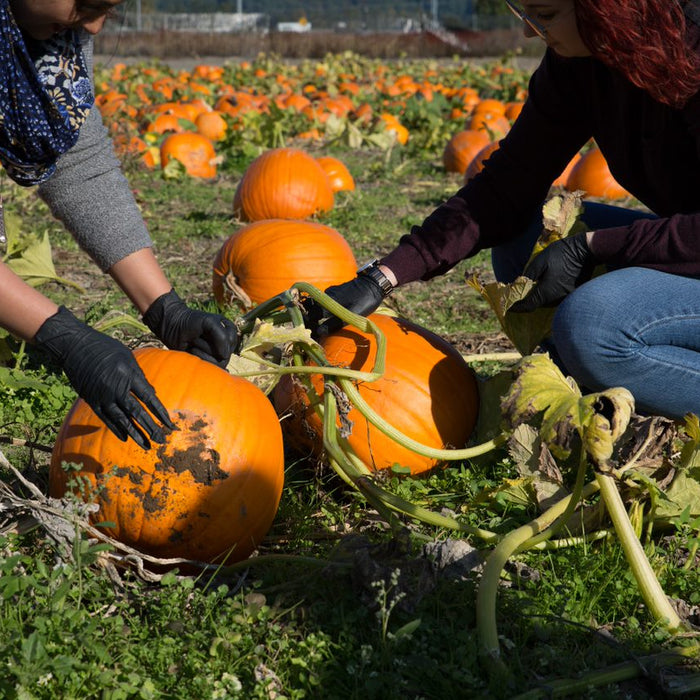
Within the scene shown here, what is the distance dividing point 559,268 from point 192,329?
1180mm

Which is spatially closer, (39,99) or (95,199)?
(39,99)

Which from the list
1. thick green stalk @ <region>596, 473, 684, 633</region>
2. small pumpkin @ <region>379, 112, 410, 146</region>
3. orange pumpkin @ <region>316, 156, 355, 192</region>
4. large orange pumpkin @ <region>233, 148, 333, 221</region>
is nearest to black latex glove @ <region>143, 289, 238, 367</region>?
thick green stalk @ <region>596, 473, 684, 633</region>

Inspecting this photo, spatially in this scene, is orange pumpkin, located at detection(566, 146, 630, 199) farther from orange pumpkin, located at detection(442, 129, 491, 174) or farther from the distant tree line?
the distant tree line

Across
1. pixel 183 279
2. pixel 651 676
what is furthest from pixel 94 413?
pixel 183 279

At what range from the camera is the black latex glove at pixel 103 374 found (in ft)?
7.75

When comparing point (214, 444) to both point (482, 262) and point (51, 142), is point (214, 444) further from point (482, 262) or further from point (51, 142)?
point (482, 262)

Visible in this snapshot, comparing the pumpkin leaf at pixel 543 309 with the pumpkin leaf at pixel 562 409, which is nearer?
the pumpkin leaf at pixel 562 409

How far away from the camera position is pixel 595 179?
7.42 meters

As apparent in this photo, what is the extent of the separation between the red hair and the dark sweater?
92 millimetres

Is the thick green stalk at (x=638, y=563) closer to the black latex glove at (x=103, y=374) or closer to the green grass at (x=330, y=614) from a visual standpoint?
the green grass at (x=330, y=614)

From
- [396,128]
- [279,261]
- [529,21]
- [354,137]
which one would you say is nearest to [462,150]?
[354,137]

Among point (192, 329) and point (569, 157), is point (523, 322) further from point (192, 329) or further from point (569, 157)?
point (192, 329)

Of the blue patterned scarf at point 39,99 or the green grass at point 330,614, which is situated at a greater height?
the blue patterned scarf at point 39,99

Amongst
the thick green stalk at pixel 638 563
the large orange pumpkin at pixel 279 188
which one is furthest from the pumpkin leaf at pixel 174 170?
the thick green stalk at pixel 638 563
